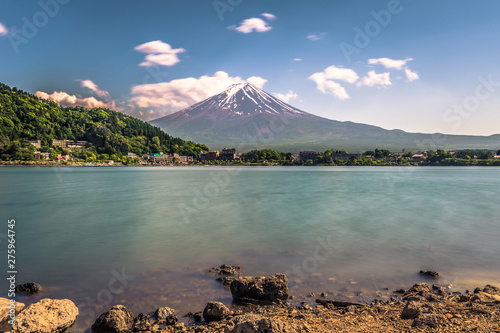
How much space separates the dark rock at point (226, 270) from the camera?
876 centimetres

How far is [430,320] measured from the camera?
514 centimetres

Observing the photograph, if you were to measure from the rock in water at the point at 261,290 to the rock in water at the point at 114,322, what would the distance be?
220 cm

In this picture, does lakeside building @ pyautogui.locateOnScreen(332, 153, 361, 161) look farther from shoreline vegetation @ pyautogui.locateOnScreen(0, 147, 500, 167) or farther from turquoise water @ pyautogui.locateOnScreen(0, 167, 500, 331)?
turquoise water @ pyautogui.locateOnScreen(0, 167, 500, 331)

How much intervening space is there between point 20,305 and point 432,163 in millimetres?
184821

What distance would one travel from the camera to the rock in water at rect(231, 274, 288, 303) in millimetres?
6793

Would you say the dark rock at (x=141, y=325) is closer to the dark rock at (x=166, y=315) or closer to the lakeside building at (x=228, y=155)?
the dark rock at (x=166, y=315)

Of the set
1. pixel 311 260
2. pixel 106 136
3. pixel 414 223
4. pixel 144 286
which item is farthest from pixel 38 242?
pixel 106 136

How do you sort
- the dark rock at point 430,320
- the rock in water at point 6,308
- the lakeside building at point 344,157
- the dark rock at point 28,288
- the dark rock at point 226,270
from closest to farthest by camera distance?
the dark rock at point 430,320 < the rock in water at point 6,308 < the dark rock at point 28,288 < the dark rock at point 226,270 < the lakeside building at point 344,157

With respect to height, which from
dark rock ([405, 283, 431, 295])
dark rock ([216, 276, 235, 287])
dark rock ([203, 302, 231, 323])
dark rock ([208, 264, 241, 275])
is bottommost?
dark rock ([208, 264, 241, 275])

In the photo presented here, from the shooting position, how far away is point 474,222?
1888 cm

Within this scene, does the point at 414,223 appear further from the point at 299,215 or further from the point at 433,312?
the point at 433,312

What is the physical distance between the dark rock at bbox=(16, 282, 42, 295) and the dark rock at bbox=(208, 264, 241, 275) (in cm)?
412

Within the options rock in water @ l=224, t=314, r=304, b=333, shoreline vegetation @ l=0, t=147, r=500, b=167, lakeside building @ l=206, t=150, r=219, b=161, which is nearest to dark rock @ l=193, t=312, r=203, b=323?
rock in water @ l=224, t=314, r=304, b=333

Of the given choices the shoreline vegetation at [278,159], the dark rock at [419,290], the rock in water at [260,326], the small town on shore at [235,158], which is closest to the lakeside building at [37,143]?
the small town on shore at [235,158]
